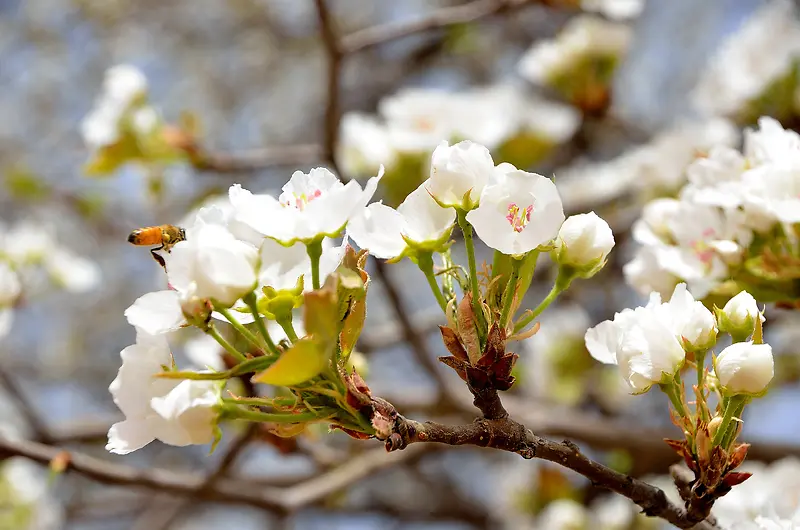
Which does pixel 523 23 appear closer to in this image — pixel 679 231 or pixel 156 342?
pixel 679 231

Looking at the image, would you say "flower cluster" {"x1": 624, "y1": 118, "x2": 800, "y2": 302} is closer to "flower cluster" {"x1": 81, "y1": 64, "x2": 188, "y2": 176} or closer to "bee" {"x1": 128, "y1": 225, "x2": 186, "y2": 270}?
"bee" {"x1": 128, "y1": 225, "x2": 186, "y2": 270}

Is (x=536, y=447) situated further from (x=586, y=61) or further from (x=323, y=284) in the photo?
(x=586, y=61)

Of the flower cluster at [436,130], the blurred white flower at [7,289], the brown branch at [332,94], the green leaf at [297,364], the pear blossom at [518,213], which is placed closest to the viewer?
the green leaf at [297,364]

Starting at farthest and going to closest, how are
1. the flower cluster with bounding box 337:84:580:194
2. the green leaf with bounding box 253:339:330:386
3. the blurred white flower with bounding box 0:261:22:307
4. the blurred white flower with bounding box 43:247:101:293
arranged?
the blurred white flower with bounding box 43:247:101:293, the flower cluster with bounding box 337:84:580:194, the blurred white flower with bounding box 0:261:22:307, the green leaf with bounding box 253:339:330:386

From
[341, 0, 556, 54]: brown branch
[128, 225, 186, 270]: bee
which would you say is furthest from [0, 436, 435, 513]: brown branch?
[341, 0, 556, 54]: brown branch

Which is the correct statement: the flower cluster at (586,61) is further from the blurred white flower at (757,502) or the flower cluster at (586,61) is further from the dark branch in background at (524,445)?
the dark branch in background at (524,445)

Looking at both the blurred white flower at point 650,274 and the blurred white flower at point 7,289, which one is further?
the blurred white flower at point 7,289

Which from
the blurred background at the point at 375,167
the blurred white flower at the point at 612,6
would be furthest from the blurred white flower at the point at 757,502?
the blurred white flower at the point at 612,6
